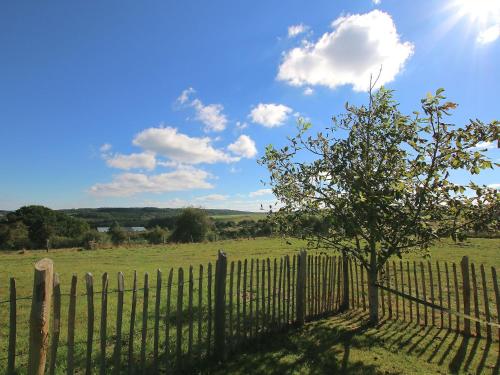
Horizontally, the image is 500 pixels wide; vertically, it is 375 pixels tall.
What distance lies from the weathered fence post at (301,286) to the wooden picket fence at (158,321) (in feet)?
0.08

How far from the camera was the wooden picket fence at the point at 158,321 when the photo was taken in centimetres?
420

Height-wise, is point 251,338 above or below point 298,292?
below

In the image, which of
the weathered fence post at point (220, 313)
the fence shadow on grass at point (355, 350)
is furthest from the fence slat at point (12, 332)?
the weathered fence post at point (220, 313)

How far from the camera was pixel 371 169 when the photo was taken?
28.0ft

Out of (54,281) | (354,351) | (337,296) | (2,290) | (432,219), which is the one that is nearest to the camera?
(54,281)

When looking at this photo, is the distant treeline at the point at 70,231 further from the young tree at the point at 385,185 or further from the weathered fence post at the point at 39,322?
the weathered fence post at the point at 39,322

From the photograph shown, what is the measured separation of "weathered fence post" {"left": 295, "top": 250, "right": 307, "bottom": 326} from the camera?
28.1 feet

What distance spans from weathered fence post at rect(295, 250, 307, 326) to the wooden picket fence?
0.02m

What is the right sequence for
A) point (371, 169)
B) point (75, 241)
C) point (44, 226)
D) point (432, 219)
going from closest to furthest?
point (432, 219), point (371, 169), point (75, 241), point (44, 226)

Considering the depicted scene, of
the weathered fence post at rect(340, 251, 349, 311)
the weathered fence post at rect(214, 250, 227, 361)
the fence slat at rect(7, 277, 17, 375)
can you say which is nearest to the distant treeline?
the weathered fence post at rect(340, 251, 349, 311)

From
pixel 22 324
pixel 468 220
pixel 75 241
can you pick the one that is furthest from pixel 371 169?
pixel 75 241

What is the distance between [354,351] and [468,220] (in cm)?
357

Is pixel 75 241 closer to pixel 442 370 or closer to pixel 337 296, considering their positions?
pixel 337 296

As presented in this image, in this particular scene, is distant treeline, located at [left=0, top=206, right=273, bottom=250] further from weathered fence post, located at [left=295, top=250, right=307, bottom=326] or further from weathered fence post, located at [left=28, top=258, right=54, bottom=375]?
weathered fence post, located at [left=28, top=258, right=54, bottom=375]
